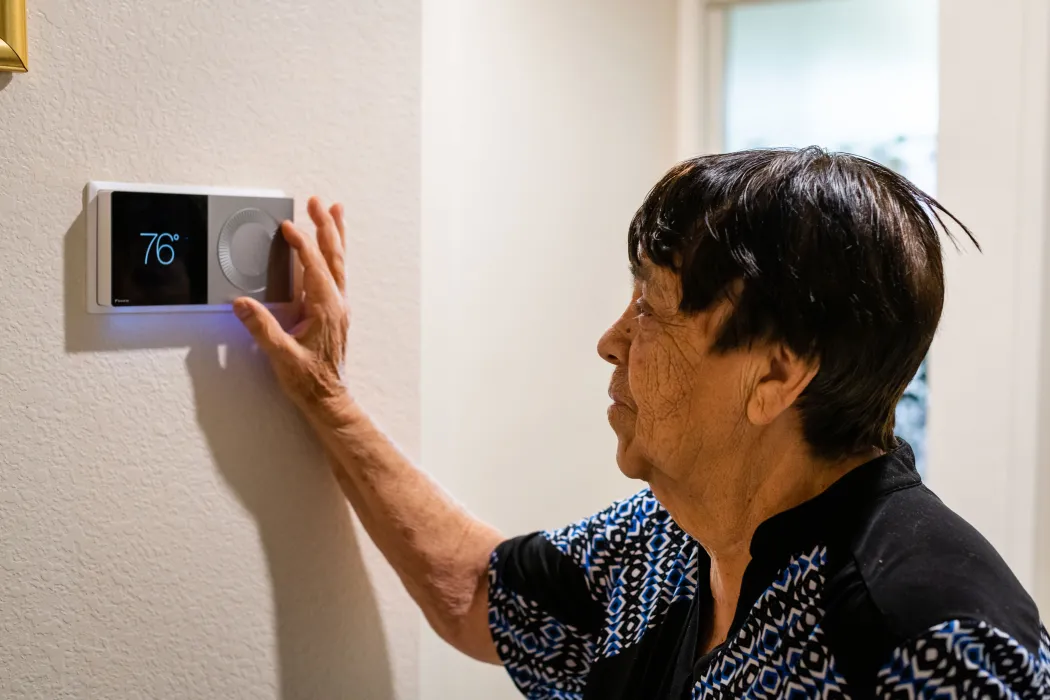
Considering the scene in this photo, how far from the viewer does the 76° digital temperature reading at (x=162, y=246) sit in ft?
3.16

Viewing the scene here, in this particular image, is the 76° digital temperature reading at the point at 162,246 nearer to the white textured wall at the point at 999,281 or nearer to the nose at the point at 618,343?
the nose at the point at 618,343

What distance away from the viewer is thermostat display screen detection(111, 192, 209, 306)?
94 centimetres

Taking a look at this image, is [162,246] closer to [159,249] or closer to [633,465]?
[159,249]

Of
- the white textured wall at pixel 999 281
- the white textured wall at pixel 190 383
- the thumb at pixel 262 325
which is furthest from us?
the white textured wall at pixel 999 281

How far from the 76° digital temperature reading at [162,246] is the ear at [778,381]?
0.55 metres

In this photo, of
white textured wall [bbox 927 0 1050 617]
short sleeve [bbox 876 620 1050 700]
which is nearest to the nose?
short sleeve [bbox 876 620 1050 700]

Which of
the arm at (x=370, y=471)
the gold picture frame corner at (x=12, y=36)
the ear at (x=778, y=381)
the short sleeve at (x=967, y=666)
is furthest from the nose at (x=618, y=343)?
the gold picture frame corner at (x=12, y=36)

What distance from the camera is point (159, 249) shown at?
0.97 m

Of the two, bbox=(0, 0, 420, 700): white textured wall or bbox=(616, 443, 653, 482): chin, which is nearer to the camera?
bbox=(0, 0, 420, 700): white textured wall

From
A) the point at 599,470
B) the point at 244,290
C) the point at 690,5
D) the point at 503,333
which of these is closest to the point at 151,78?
the point at 244,290

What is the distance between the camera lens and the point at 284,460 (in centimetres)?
109

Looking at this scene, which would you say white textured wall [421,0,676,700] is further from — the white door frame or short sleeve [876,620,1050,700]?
short sleeve [876,620,1050,700]

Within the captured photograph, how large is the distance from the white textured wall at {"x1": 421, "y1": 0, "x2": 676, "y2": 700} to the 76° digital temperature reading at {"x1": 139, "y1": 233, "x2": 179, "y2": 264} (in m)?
0.45

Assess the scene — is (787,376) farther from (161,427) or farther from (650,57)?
(650,57)
